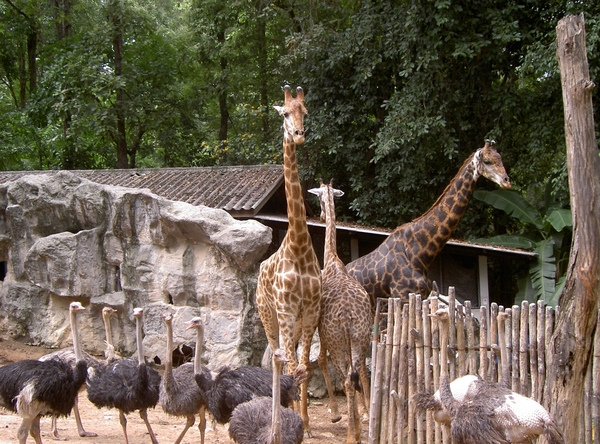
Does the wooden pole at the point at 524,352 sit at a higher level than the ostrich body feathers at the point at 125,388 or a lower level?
higher

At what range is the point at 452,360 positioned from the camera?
5.92m

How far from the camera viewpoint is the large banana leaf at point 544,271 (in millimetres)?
10766

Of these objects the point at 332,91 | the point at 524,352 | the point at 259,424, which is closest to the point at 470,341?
the point at 524,352

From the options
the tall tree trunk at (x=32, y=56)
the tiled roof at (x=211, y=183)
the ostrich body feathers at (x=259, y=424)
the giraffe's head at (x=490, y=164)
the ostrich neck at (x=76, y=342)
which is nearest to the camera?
the ostrich body feathers at (x=259, y=424)

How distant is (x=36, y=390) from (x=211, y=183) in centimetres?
709

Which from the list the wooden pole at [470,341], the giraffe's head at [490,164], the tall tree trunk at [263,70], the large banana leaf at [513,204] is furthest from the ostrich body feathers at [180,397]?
the tall tree trunk at [263,70]

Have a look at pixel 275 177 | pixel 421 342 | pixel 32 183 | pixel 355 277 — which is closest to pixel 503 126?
pixel 275 177

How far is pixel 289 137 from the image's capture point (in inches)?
280

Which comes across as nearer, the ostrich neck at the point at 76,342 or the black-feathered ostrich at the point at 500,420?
the black-feathered ostrich at the point at 500,420

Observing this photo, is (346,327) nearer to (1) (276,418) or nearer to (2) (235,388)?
(2) (235,388)

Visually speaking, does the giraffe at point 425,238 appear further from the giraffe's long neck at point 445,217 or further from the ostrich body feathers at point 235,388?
the ostrich body feathers at point 235,388

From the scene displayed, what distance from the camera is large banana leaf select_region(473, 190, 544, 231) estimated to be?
11812 mm

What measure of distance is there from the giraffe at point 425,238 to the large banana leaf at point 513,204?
3.57m

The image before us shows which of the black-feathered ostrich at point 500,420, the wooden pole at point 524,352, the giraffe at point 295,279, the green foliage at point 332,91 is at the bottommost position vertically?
the black-feathered ostrich at point 500,420
